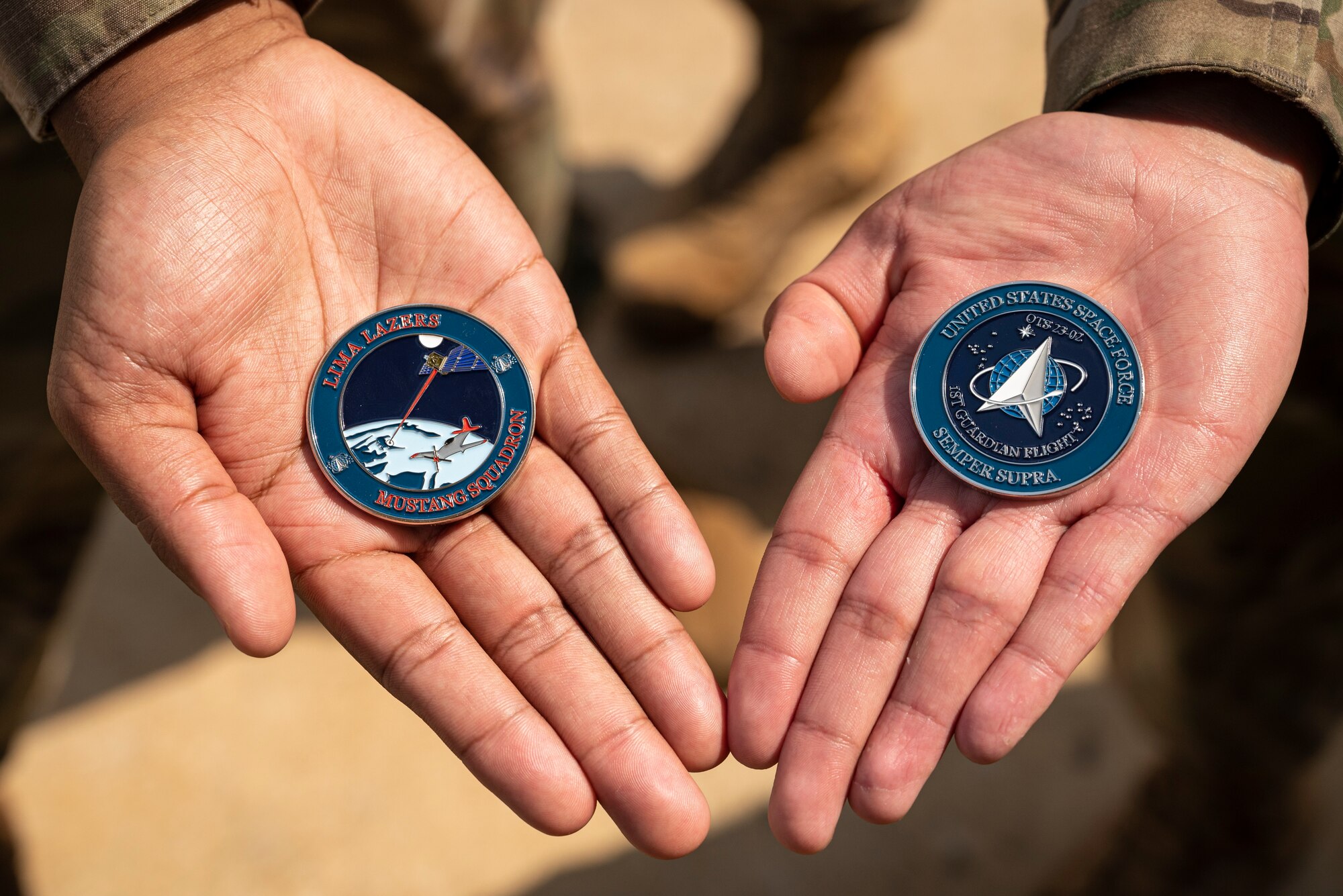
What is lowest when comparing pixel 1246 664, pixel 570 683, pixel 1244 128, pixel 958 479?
pixel 1246 664

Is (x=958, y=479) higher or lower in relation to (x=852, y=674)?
higher

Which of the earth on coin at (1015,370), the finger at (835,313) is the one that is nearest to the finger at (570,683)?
the finger at (835,313)

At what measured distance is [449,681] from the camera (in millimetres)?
2129

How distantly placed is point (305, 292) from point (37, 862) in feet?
8.86

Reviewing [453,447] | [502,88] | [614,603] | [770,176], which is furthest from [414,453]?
[770,176]

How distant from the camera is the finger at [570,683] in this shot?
2084 millimetres

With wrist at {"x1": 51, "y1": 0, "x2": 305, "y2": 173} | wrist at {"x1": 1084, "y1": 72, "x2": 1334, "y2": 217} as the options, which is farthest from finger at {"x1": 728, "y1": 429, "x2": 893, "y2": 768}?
wrist at {"x1": 51, "y1": 0, "x2": 305, "y2": 173}

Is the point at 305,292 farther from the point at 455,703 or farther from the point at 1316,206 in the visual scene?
the point at 1316,206

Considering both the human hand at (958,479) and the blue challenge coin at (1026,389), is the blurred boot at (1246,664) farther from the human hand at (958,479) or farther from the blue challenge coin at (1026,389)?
the blue challenge coin at (1026,389)

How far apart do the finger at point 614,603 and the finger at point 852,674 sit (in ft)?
0.65

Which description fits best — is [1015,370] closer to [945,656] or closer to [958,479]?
[958,479]

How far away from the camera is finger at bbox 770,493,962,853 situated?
2061 millimetres

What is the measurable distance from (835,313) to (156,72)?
1.76m

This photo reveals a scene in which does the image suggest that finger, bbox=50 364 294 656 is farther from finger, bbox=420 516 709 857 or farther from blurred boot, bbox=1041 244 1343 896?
blurred boot, bbox=1041 244 1343 896
